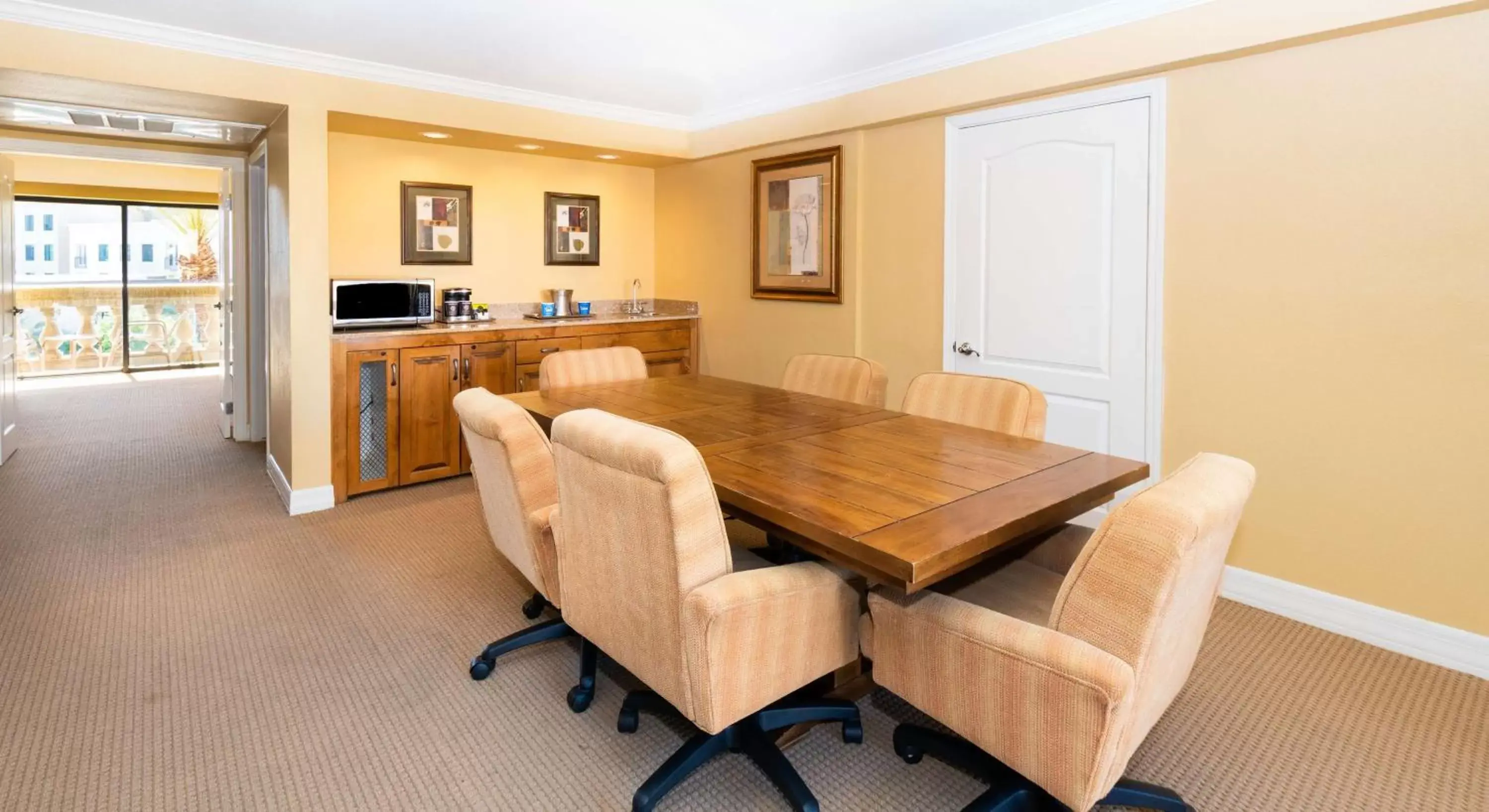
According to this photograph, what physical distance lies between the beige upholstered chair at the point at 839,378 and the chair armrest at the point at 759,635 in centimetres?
155

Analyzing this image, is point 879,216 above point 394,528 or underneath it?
above

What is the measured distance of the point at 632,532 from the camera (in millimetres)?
1690

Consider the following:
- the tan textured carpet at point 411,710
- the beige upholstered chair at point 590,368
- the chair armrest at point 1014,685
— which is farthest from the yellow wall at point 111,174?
the chair armrest at point 1014,685

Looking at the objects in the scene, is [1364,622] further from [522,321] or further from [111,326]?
[111,326]

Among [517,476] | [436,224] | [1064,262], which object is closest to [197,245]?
[436,224]

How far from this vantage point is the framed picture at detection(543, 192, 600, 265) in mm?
5559

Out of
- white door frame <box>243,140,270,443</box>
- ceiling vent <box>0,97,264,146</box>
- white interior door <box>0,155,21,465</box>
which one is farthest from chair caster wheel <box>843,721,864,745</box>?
white interior door <box>0,155,21,465</box>

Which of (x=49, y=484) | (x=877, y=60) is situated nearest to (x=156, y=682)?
(x=49, y=484)

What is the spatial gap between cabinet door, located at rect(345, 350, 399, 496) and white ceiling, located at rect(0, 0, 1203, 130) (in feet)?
4.85

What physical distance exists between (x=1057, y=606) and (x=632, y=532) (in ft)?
2.79

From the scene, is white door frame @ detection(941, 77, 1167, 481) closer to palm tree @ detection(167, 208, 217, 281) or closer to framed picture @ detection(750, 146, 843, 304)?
framed picture @ detection(750, 146, 843, 304)

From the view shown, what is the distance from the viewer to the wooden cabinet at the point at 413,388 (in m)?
4.27

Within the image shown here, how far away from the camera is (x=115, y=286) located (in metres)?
9.09

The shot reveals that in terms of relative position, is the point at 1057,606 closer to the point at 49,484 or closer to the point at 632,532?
the point at 632,532
